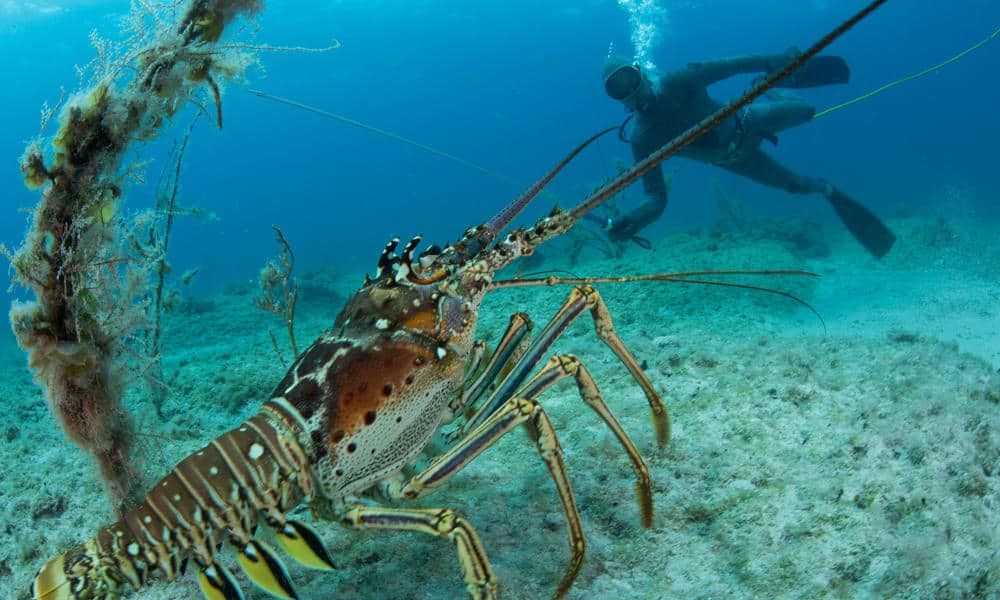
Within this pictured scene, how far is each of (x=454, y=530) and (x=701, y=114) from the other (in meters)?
8.89

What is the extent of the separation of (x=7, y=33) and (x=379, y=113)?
162 feet

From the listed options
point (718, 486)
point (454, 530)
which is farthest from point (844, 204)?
point (454, 530)

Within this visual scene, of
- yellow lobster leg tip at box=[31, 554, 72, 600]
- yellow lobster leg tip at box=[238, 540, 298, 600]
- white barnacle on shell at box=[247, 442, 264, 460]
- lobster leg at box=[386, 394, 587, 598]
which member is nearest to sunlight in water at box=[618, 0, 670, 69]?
lobster leg at box=[386, 394, 587, 598]

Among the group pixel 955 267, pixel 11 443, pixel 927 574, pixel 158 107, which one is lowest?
pixel 927 574

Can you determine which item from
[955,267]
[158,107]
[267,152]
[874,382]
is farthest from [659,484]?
[267,152]

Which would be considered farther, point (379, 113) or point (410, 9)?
point (379, 113)

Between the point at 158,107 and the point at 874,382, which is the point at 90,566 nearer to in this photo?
the point at 158,107

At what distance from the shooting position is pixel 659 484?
10.1ft

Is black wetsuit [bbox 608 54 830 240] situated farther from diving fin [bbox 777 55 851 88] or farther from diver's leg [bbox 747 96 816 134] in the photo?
diving fin [bbox 777 55 851 88]

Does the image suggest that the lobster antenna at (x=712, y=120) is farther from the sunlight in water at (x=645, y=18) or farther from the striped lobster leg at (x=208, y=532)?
the sunlight in water at (x=645, y=18)

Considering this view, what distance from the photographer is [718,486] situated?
299 centimetres

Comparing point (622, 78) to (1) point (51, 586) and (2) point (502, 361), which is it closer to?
(2) point (502, 361)

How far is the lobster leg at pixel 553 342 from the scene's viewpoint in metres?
2.94

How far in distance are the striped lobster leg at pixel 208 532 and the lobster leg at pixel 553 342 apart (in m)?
1.02
